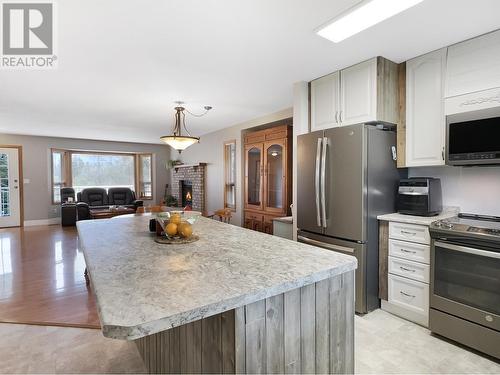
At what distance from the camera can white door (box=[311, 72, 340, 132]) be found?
9.53 ft

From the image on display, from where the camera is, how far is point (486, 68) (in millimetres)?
2148

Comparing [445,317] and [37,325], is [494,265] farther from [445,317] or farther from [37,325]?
→ [37,325]

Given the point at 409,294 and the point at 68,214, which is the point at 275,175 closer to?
the point at 409,294

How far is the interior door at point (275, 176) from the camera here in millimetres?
4484

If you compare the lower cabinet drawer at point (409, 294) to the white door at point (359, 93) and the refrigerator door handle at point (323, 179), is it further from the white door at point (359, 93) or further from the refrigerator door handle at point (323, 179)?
the white door at point (359, 93)

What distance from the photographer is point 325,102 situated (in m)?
3.02

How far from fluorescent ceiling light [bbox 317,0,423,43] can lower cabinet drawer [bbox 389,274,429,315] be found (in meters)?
2.07

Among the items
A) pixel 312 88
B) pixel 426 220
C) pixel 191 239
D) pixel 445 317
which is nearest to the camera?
pixel 191 239

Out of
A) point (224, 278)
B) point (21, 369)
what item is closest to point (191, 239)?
point (224, 278)

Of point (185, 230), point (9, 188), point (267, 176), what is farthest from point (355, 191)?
point (9, 188)

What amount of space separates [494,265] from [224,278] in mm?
1916

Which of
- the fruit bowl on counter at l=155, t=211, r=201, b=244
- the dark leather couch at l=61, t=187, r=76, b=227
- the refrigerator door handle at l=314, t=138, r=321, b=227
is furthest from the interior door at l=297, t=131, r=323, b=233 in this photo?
the dark leather couch at l=61, t=187, r=76, b=227

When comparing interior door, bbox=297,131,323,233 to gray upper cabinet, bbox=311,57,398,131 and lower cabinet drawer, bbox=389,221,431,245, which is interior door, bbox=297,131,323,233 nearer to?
gray upper cabinet, bbox=311,57,398,131

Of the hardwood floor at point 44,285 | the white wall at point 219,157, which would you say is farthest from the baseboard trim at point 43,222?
the white wall at point 219,157
